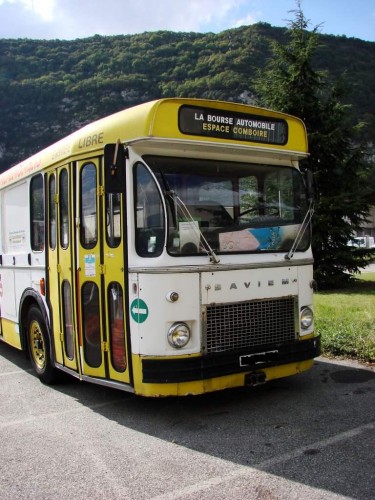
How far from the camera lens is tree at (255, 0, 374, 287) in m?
15.4

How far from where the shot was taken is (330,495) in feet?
10.9

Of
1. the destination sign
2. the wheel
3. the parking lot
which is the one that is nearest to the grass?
the parking lot

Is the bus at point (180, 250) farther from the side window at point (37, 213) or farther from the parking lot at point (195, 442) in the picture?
the parking lot at point (195, 442)

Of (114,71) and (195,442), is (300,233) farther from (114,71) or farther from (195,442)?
(114,71)

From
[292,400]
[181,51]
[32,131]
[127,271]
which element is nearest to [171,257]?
[127,271]

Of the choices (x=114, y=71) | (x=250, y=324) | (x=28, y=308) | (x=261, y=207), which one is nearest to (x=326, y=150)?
(x=261, y=207)

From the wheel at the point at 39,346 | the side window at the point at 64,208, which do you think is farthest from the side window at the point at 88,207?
the wheel at the point at 39,346

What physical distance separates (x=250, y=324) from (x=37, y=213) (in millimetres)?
3173

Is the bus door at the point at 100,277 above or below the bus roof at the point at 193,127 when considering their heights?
below

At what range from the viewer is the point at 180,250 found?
15.3 ft

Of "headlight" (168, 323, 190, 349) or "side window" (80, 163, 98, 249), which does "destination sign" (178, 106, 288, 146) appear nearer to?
"side window" (80, 163, 98, 249)

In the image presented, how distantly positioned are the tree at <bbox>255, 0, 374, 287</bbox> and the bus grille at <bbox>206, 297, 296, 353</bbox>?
1037 centimetres

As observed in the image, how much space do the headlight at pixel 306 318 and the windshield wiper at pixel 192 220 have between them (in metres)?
1.26

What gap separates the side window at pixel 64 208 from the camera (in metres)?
5.62
